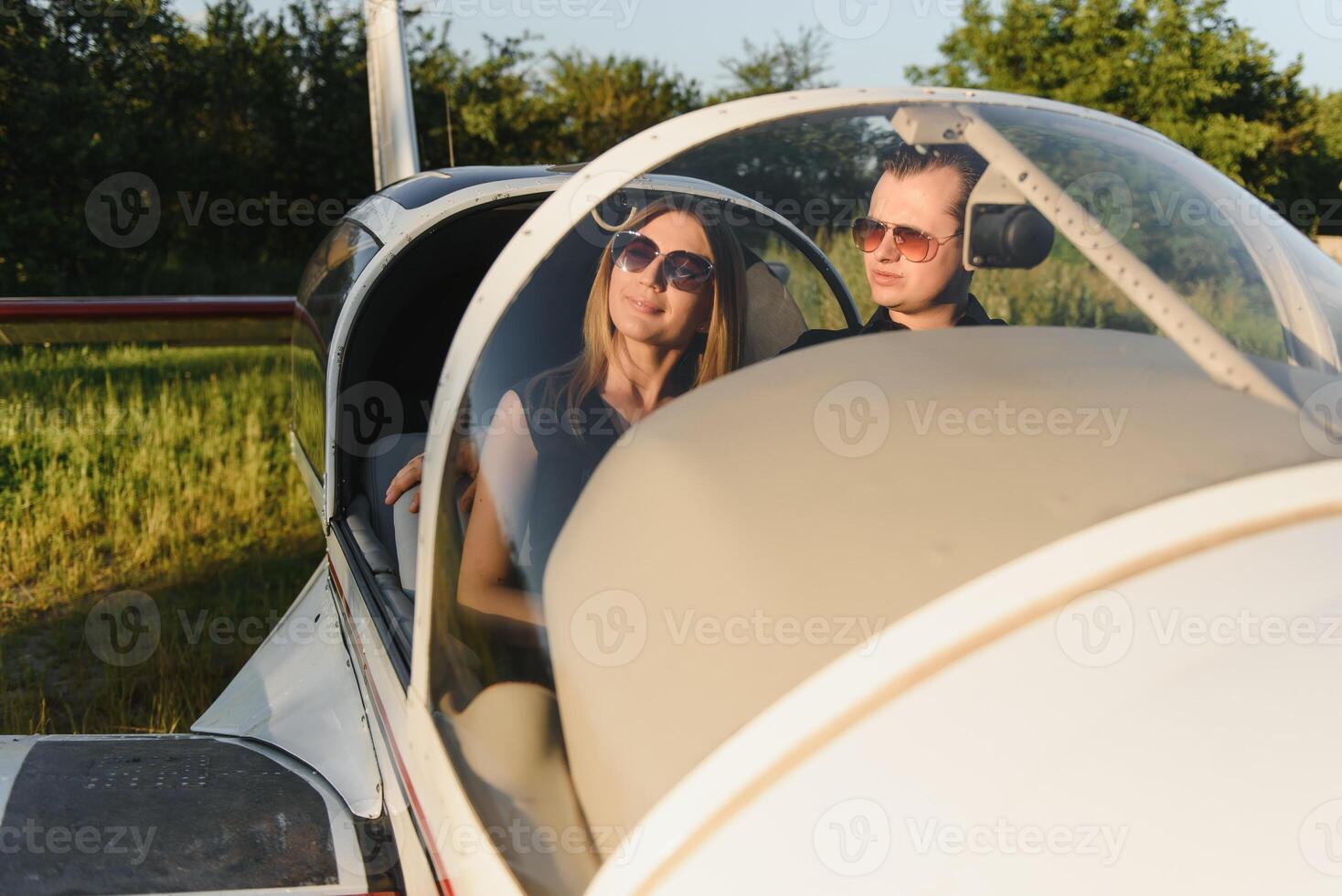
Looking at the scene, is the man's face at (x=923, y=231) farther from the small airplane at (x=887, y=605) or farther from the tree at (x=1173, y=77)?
the tree at (x=1173, y=77)

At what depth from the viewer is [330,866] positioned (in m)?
2.08

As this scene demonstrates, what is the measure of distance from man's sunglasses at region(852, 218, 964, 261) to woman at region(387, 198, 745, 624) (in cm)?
27

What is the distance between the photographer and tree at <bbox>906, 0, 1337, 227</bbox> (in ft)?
51.6

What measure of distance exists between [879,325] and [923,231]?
279 millimetres

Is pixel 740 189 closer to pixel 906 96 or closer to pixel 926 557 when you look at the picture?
pixel 906 96

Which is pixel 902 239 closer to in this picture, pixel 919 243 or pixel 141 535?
pixel 919 243

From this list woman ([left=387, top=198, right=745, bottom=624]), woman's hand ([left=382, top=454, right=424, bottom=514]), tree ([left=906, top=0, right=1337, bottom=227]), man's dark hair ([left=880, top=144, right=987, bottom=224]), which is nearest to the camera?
woman ([left=387, top=198, right=745, bottom=624])

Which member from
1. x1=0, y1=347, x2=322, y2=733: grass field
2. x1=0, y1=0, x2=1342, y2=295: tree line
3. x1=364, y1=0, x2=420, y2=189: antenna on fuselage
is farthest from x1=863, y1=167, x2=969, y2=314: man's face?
x1=0, y1=0, x2=1342, y2=295: tree line

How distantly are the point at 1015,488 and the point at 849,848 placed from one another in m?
0.38

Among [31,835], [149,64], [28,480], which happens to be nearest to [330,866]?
[31,835]

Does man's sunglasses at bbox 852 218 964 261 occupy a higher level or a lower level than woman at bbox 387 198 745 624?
higher

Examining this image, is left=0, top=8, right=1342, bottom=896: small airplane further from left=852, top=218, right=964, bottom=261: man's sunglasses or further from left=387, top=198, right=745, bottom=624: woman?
left=852, top=218, right=964, bottom=261: man's sunglasses

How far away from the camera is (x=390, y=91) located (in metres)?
6.90

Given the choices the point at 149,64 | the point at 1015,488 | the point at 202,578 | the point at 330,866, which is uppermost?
the point at 149,64
